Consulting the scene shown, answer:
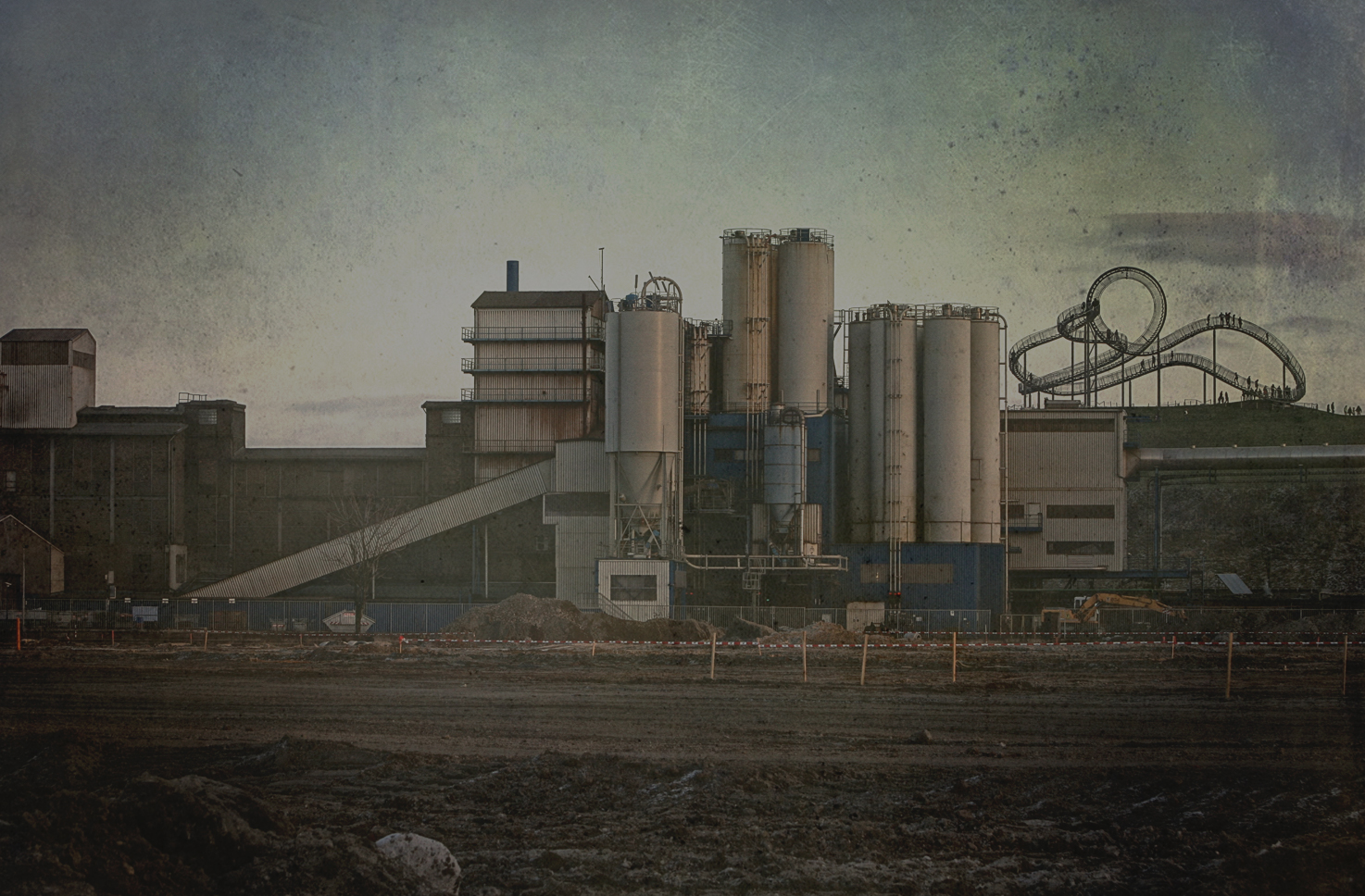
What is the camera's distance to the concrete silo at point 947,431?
48.6 metres

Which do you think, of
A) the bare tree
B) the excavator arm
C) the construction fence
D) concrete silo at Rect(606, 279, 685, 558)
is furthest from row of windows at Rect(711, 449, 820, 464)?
the bare tree

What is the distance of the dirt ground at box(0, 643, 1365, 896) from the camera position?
1264cm

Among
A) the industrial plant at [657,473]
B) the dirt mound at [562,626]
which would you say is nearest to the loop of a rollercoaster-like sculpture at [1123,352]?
the industrial plant at [657,473]

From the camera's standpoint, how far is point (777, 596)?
156 ft

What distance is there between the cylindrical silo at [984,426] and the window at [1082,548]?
14.6ft

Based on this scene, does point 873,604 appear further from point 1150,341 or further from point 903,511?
point 1150,341

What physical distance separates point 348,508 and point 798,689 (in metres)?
36.6

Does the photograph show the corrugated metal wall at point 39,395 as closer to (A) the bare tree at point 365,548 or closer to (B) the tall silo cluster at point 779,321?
(A) the bare tree at point 365,548

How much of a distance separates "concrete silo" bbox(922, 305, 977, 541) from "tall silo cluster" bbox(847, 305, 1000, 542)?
0.03 metres

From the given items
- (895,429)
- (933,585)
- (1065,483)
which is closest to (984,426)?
(895,429)

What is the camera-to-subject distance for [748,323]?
50.2 m

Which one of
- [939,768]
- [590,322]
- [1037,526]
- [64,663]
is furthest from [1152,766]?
[590,322]

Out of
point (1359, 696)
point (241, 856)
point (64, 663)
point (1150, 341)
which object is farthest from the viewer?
point (1150, 341)

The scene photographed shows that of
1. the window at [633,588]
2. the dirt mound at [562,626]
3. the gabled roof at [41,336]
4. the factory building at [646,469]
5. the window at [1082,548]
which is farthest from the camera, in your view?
the gabled roof at [41,336]
